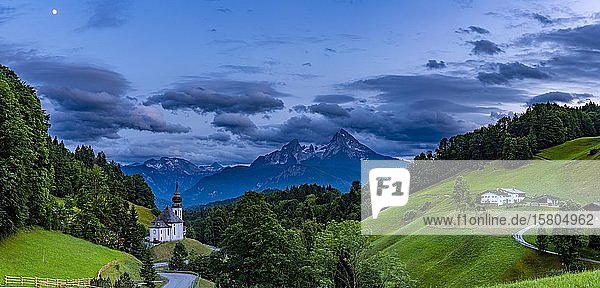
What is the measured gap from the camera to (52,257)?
47.0m

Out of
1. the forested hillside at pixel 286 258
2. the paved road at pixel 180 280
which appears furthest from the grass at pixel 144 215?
the forested hillside at pixel 286 258

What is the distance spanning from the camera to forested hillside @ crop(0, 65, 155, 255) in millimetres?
43719

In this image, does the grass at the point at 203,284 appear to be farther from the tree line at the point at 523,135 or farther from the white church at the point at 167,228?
the tree line at the point at 523,135

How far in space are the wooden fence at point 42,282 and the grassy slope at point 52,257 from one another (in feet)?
5.85

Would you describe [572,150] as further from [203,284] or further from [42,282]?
[42,282]

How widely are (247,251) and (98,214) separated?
35792 millimetres

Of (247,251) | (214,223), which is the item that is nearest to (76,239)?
(247,251)

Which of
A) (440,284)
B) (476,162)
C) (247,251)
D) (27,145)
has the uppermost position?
(476,162)

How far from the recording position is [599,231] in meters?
52.5

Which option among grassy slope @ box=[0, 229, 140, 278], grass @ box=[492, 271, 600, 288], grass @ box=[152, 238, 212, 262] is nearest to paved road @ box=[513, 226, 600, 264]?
grass @ box=[492, 271, 600, 288]

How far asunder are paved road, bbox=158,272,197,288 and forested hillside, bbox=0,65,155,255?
8607 millimetres

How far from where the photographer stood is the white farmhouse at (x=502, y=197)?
87500 mm

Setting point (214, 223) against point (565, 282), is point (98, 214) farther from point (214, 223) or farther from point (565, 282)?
point (565, 282)

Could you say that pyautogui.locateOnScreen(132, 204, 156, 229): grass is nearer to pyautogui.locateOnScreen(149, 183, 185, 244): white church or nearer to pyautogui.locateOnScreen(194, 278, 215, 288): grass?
pyautogui.locateOnScreen(149, 183, 185, 244): white church
